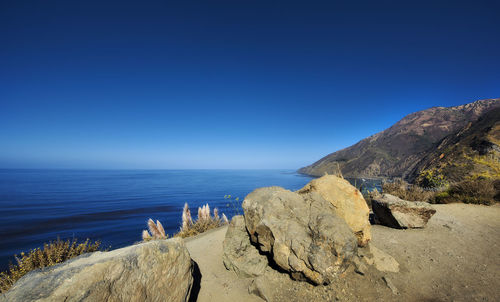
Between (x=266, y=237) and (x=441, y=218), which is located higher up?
(x=266, y=237)

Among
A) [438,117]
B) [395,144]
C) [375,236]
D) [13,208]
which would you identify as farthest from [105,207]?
[438,117]

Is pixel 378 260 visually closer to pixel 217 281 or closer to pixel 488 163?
pixel 217 281

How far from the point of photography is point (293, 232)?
3.32 m

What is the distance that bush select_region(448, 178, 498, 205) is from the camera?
8725 millimetres

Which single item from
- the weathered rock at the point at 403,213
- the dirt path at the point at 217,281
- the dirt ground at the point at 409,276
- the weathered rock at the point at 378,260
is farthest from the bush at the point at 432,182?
the dirt path at the point at 217,281

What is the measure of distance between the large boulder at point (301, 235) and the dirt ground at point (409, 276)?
0.35 metres

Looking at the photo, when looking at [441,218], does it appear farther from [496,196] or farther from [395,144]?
[395,144]

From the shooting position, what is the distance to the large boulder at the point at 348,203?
4180 mm

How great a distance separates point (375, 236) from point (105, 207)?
1020 inches

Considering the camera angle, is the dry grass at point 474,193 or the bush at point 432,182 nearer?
the dry grass at point 474,193

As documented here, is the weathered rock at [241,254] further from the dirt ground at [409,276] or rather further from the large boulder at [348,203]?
the large boulder at [348,203]

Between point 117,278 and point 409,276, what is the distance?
16.9 feet

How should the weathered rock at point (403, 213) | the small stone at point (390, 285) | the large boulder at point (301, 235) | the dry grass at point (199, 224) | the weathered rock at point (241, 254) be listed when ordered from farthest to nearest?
the dry grass at point (199, 224) < the weathered rock at point (403, 213) < the weathered rock at point (241, 254) < the small stone at point (390, 285) < the large boulder at point (301, 235)

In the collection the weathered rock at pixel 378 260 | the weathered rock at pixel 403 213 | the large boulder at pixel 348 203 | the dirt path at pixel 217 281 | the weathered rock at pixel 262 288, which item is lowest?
the dirt path at pixel 217 281
